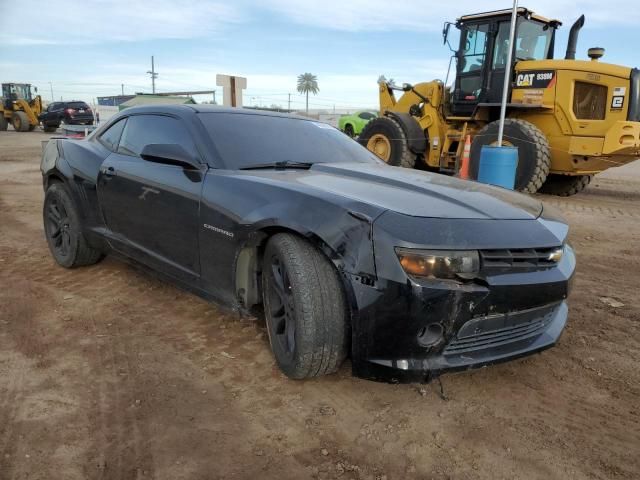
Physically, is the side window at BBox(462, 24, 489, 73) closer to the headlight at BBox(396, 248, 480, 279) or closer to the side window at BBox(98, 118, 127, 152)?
the side window at BBox(98, 118, 127, 152)

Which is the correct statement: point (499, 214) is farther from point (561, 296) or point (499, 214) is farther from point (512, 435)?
point (512, 435)

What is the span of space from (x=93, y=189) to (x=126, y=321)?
1.15m

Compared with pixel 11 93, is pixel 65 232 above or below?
below

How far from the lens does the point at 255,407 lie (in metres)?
2.32

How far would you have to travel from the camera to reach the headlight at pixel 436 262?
2.04 metres

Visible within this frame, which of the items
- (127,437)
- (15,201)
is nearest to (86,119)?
(15,201)

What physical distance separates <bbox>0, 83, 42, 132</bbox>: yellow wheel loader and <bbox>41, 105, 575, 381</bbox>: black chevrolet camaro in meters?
30.0

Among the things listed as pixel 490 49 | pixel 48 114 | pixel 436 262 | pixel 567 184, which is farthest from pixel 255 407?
pixel 48 114

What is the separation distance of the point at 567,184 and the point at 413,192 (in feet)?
26.1

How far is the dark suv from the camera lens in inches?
1070

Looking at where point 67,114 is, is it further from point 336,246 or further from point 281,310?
point 336,246

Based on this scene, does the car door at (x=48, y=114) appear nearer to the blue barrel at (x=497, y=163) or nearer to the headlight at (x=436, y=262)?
the blue barrel at (x=497, y=163)

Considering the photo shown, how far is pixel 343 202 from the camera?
2256mm

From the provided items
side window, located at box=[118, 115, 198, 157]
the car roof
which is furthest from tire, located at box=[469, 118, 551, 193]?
side window, located at box=[118, 115, 198, 157]
